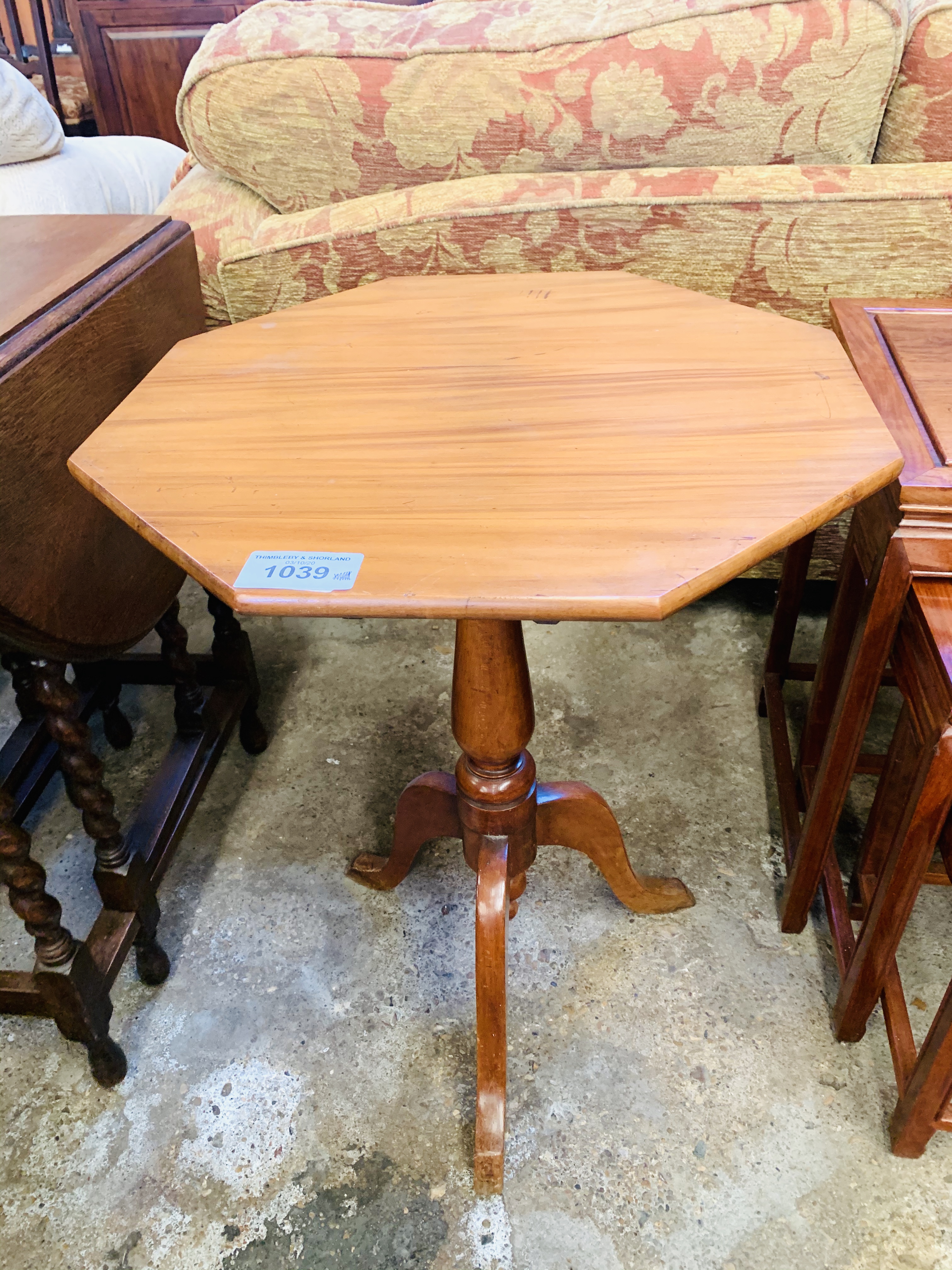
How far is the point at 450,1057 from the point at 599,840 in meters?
0.33

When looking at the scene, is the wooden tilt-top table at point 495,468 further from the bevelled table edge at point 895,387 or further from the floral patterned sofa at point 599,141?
the floral patterned sofa at point 599,141

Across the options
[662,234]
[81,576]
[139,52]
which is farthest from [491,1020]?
[139,52]

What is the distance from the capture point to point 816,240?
1215mm

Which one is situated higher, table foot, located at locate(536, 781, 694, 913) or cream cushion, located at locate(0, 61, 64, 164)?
cream cushion, located at locate(0, 61, 64, 164)

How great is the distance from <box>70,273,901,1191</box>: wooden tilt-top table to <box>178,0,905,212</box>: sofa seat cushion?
0.32 meters

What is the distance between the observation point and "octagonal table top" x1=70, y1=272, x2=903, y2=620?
62 centimetres

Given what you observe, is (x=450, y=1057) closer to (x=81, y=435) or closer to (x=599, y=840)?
(x=599, y=840)

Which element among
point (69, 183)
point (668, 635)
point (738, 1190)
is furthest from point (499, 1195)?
point (69, 183)

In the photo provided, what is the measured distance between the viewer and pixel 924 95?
4.01ft

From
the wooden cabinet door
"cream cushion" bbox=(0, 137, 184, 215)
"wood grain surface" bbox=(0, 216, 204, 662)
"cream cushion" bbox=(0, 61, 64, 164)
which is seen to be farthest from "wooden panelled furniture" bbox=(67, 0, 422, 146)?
"wood grain surface" bbox=(0, 216, 204, 662)

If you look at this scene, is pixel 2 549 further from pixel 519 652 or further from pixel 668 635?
pixel 668 635

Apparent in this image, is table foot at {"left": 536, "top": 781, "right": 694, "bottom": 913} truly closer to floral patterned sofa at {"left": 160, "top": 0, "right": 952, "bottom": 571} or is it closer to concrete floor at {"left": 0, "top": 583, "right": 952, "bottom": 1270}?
concrete floor at {"left": 0, "top": 583, "right": 952, "bottom": 1270}

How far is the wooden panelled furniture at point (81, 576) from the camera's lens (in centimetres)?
90

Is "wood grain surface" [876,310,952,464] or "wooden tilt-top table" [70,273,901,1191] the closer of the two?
"wooden tilt-top table" [70,273,901,1191]
